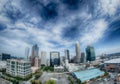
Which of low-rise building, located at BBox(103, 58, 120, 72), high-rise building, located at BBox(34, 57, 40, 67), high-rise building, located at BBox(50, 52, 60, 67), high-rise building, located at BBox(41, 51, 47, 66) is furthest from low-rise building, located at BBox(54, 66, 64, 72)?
low-rise building, located at BBox(103, 58, 120, 72)

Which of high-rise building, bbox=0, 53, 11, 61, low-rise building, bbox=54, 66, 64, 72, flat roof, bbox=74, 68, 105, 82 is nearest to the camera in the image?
flat roof, bbox=74, 68, 105, 82

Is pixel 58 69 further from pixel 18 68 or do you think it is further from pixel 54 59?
pixel 18 68

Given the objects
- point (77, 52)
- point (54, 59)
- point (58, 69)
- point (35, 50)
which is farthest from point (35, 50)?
point (77, 52)

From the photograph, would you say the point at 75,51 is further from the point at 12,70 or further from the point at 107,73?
the point at 12,70

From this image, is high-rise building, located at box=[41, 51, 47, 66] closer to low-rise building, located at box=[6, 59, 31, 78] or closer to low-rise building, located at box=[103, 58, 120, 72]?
low-rise building, located at box=[6, 59, 31, 78]

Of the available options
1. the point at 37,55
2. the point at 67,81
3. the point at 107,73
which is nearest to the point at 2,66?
the point at 37,55

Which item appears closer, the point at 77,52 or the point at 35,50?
the point at 77,52

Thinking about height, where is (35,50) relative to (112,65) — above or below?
above
